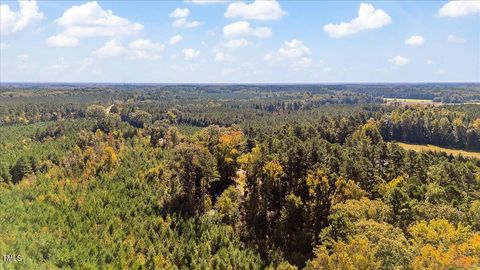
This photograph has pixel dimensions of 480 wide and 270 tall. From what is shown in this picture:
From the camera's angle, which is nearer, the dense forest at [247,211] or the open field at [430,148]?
the dense forest at [247,211]

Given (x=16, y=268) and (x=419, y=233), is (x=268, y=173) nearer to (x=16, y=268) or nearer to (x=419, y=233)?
(x=419, y=233)

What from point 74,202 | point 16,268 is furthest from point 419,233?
point 74,202

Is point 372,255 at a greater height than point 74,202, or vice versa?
point 372,255

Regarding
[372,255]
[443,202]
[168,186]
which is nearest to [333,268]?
[372,255]

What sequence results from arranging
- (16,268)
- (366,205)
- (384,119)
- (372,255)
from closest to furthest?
(372,255) → (16,268) → (366,205) → (384,119)

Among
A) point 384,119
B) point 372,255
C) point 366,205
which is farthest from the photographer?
point 384,119

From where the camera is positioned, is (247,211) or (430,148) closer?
(247,211)

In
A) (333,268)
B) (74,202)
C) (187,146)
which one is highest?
(187,146)

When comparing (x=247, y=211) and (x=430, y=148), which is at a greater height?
(x=430, y=148)

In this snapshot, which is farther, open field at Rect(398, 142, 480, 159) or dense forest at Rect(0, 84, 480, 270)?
open field at Rect(398, 142, 480, 159)

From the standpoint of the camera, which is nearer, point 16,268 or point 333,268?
point 333,268
